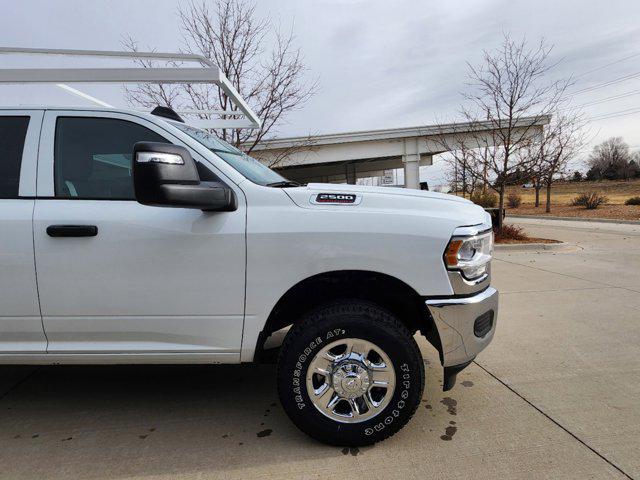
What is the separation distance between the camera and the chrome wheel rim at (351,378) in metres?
2.36

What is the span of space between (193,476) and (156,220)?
54.0 inches

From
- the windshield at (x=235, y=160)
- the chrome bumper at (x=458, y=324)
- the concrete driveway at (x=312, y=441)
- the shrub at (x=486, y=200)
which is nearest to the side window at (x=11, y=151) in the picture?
the windshield at (x=235, y=160)

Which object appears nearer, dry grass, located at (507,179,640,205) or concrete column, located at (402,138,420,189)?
concrete column, located at (402,138,420,189)

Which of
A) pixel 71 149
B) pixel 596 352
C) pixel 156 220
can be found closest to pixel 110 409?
pixel 156 220

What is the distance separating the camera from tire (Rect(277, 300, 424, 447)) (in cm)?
233

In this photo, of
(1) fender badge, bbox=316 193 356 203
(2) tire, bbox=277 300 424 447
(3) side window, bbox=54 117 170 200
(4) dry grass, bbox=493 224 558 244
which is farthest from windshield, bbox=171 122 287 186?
(4) dry grass, bbox=493 224 558 244

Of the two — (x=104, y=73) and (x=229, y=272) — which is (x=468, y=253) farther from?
(x=104, y=73)

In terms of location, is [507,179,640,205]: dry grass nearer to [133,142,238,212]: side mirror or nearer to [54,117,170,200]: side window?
[54,117,170,200]: side window

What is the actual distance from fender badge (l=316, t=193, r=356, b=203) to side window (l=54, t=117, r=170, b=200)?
0.99 m

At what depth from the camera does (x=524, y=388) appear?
121 inches

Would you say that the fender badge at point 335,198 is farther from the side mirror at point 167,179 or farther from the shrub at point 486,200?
the shrub at point 486,200

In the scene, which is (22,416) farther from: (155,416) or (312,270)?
(312,270)

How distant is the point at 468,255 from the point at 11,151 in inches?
107

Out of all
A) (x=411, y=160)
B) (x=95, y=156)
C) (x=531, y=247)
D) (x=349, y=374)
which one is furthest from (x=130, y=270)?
(x=411, y=160)
